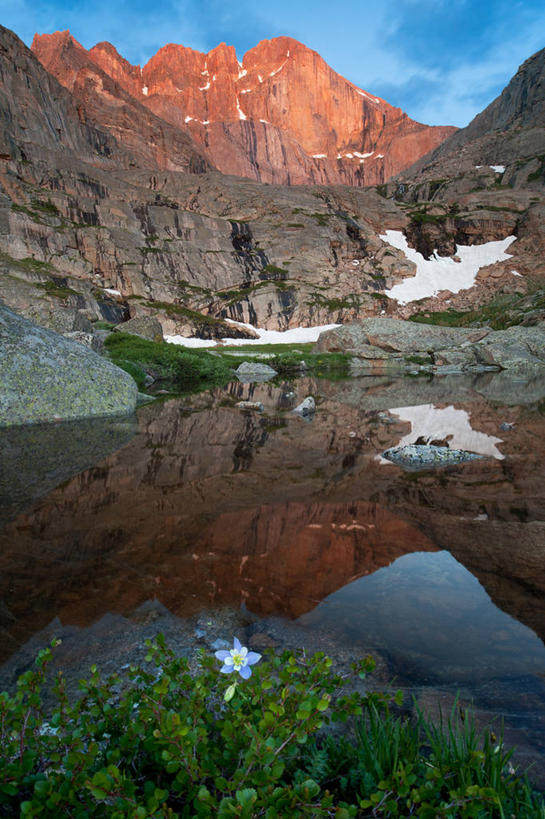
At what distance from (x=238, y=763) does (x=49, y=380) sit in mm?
11536

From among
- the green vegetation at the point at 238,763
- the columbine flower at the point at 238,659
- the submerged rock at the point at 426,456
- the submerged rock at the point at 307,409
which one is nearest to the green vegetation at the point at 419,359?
the submerged rock at the point at 307,409

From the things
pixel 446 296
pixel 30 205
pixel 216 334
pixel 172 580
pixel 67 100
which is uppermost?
pixel 67 100

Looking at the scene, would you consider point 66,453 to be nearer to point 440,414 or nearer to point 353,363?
point 440,414

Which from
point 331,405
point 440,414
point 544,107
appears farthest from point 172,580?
point 544,107

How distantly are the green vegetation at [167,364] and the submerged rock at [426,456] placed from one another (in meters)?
15.0

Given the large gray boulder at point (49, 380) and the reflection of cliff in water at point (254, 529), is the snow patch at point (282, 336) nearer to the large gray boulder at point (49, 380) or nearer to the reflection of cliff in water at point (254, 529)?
the large gray boulder at point (49, 380)

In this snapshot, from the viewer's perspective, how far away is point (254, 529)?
4688 millimetres

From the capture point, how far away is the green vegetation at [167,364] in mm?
23406

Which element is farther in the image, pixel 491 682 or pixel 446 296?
pixel 446 296

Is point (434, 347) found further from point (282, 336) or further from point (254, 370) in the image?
point (282, 336)

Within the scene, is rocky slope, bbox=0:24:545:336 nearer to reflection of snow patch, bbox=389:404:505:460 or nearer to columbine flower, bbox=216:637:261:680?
reflection of snow patch, bbox=389:404:505:460

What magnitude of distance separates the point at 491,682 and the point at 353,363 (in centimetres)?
4023

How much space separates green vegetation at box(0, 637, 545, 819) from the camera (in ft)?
4.00

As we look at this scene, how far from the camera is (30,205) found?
307ft
